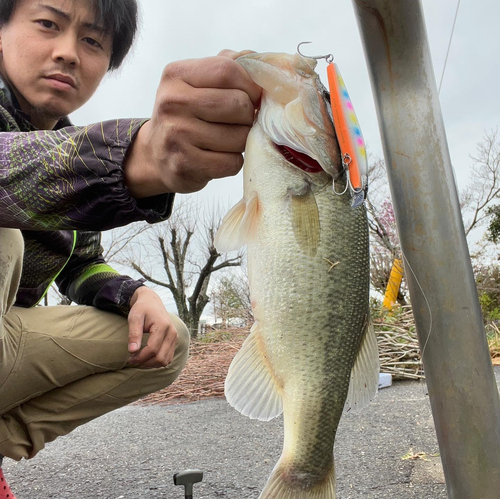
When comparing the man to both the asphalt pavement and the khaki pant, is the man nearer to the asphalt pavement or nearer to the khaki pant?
the khaki pant

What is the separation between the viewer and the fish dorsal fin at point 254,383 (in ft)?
3.99

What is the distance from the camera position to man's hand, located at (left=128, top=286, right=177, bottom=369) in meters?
1.95

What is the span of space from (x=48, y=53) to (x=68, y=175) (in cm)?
111

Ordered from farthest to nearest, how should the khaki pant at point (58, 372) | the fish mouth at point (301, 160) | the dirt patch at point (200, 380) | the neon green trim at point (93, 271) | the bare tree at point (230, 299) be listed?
the bare tree at point (230, 299), the dirt patch at point (200, 380), the neon green trim at point (93, 271), the khaki pant at point (58, 372), the fish mouth at point (301, 160)

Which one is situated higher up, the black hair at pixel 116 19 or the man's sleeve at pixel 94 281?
the black hair at pixel 116 19

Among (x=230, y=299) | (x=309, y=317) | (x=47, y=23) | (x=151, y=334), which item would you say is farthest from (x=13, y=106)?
(x=230, y=299)

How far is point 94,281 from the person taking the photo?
2320 mm

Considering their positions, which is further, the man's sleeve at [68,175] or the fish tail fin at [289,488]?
the fish tail fin at [289,488]

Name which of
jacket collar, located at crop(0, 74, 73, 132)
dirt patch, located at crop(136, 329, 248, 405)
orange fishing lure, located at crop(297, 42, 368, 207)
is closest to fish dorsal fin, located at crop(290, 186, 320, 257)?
orange fishing lure, located at crop(297, 42, 368, 207)

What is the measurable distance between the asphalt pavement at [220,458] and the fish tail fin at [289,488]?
0.85 meters

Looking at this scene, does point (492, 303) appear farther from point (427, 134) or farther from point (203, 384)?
point (427, 134)

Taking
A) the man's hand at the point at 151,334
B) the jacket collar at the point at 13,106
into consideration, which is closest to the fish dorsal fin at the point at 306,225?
the man's hand at the point at 151,334

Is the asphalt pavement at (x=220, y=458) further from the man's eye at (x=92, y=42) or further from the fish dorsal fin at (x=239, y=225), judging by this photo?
the man's eye at (x=92, y=42)

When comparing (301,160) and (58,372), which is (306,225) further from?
(58,372)
